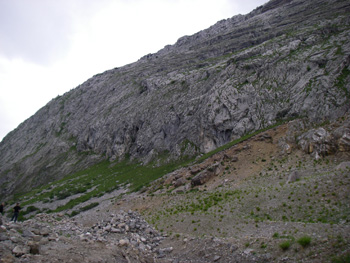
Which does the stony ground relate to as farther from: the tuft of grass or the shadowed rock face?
the shadowed rock face

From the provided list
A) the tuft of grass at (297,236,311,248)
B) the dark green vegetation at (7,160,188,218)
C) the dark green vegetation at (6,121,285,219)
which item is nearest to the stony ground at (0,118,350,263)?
the tuft of grass at (297,236,311,248)

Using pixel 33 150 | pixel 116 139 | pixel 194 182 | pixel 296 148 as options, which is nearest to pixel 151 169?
pixel 194 182

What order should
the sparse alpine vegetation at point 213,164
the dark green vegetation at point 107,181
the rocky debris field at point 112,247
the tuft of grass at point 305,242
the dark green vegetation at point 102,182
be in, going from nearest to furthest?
the rocky debris field at point 112,247 < the tuft of grass at point 305,242 < the sparse alpine vegetation at point 213,164 < the dark green vegetation at point 107,181 < the dark green vegetation at point 102,182

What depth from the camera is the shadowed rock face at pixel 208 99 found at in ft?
Answer: 146

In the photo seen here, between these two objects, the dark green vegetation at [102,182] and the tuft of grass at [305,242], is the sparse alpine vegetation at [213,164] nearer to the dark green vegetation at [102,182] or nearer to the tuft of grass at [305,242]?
the tuft of grass at [305,242]

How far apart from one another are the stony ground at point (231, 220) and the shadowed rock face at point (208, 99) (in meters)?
12.7

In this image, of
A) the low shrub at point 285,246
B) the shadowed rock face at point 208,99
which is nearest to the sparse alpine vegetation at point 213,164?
the low shrub at point 285,246

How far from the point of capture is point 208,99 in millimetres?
58188

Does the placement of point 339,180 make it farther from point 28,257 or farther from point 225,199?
point 28,257

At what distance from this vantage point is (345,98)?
35.6 meters

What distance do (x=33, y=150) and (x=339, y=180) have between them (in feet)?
406

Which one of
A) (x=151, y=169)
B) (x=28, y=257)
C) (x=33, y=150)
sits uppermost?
(x=33, y=150)

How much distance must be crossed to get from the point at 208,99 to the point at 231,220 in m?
42.2

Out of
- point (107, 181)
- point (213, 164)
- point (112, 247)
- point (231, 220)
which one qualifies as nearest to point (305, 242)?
point (231, 220)
